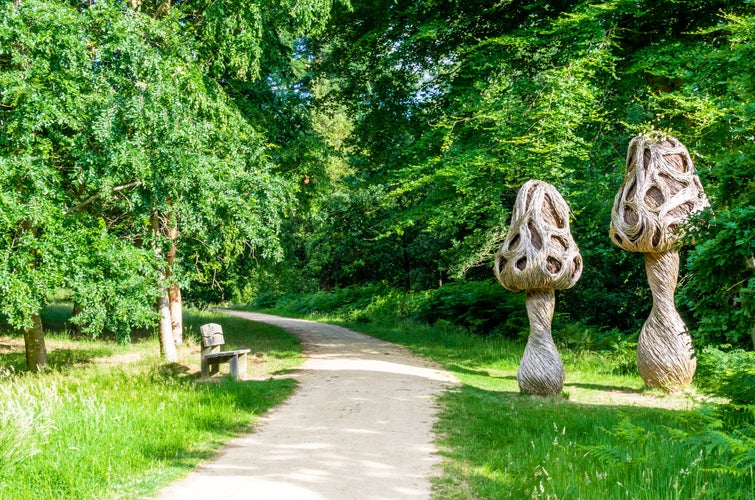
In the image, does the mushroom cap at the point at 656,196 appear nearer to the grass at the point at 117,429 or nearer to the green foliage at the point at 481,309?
the grass at the point at 117,429

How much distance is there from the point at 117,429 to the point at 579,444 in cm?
474

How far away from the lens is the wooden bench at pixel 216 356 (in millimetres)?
11422

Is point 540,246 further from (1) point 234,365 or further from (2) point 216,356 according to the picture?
(2) point 216,356

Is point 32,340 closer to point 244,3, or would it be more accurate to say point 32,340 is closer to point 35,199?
point 35,199

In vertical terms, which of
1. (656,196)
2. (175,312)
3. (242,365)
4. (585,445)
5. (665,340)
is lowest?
(585,445)

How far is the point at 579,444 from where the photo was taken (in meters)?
5.91

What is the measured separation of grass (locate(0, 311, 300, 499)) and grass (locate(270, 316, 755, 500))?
2.58m

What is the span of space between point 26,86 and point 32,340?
5.78 meters

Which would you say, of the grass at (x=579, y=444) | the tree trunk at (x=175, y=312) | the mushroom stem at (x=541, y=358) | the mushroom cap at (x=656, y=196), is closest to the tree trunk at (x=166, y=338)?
the tree trunk at (x=175, y=312)

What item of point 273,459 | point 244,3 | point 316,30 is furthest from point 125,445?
point 316,30

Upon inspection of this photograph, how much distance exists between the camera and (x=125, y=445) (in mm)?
6020

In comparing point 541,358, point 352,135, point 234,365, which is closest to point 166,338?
point 234,365

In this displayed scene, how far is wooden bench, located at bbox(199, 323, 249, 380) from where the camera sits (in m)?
11.4

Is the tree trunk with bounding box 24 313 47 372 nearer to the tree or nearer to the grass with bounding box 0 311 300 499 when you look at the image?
the grass with bounding box 0 311 300 499
